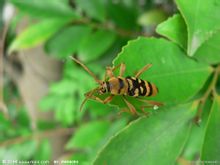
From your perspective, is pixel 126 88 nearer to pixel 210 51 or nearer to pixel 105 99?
pixel 105 99

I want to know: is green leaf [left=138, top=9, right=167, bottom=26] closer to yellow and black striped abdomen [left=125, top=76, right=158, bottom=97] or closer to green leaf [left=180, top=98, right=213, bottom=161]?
green leaf [left=180, top=98, right=213, bottom=161]

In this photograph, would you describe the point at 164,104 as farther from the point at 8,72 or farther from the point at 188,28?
the point at 8,72

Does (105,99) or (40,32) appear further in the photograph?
(40,32)

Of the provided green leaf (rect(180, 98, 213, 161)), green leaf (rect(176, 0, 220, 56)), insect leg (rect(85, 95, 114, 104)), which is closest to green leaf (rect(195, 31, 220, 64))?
green leaf (rect(176, 0, 220, 56))

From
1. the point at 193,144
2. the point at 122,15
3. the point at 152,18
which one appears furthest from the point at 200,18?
the point at 122,15

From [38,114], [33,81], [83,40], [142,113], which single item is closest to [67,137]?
[38,114]
